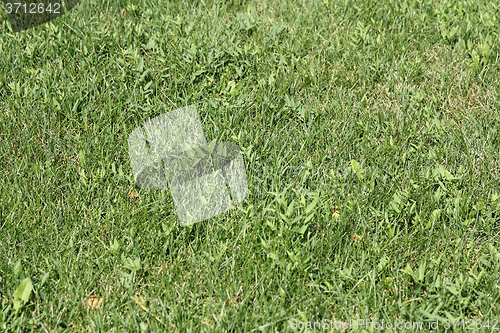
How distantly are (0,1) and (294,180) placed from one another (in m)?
2.93

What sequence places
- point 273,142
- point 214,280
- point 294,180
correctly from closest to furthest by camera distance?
point 214,280 < point 294,180 < point 273,142

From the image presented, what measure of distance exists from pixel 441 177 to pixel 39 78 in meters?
2.55

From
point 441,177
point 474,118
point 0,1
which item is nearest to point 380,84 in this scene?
point 474,118

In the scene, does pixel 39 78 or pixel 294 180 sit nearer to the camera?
pixel 294 180

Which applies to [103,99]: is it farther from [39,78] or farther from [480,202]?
[480,202]

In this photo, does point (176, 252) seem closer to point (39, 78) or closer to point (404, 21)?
point (39, 78)

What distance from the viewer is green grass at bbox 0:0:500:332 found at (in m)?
2.24

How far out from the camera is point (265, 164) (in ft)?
9.30

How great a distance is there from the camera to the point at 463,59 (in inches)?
144

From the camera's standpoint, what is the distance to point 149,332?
2.12 m

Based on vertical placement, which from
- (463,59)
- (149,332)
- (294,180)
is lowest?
(149,332)

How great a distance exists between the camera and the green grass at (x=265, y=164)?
224 cm

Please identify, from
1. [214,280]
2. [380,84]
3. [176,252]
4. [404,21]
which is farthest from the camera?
[404,21]

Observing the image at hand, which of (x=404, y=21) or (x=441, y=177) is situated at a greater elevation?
(x=404, y=21)
